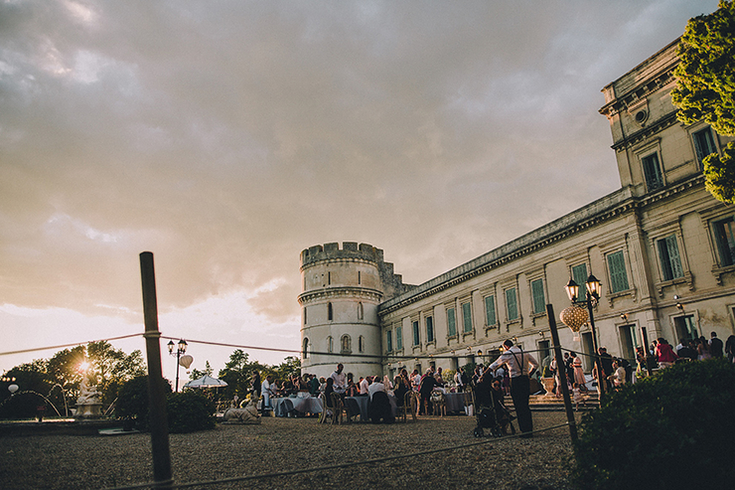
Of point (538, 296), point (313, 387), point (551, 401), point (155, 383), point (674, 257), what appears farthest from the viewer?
point (538, 296)

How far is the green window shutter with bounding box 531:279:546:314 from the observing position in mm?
25781

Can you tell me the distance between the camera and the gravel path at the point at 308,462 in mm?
5348

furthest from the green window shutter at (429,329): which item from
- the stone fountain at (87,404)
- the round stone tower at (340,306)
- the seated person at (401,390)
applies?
the stone fountain at (87,404)

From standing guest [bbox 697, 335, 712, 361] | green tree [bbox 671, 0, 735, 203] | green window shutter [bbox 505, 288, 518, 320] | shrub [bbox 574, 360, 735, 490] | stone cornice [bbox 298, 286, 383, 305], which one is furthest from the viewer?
stone cornice [bbox 298, 286, 383, 305]

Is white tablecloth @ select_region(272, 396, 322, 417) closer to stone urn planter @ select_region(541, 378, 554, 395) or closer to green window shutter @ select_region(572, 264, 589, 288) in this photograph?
stone urn planter @ select_region(541, 378, 554, 395)

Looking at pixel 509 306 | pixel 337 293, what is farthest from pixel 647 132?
pixel 337 293

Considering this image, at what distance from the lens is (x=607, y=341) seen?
21.7m

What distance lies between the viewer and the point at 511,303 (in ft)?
92.2

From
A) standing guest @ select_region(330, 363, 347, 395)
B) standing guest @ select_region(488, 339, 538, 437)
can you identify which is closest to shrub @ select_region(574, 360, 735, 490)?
standing guest @ select_region(488, 339, 538, 437)

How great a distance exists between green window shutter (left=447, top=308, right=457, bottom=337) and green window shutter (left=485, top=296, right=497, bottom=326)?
3.68m

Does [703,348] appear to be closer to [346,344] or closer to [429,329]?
[429,329]

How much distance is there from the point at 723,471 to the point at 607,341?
66.4ft

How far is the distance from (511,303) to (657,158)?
11176 mm

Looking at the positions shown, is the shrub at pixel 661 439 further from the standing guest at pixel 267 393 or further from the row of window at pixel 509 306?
the row of window at pixel 509 306
